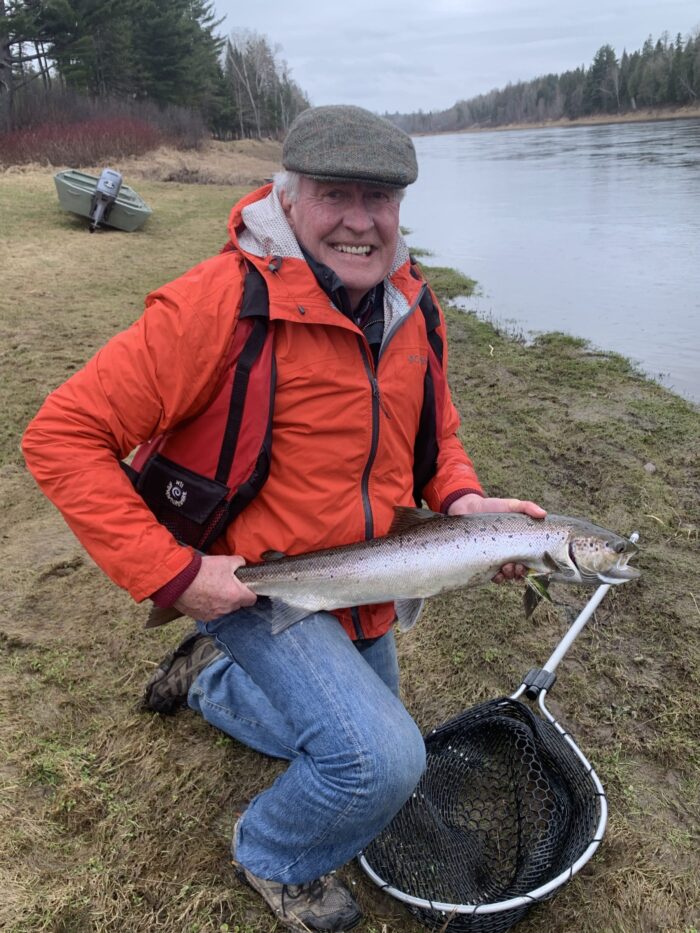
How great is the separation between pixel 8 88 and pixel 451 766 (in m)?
40.0

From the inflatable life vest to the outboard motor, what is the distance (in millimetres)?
14476

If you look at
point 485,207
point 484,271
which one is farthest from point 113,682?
point 485,207

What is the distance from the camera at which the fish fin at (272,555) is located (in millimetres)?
2688

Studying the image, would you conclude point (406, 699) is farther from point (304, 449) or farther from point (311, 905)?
point (304, 449)

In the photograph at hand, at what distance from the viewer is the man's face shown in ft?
8.88

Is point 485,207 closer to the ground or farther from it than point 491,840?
farther from it

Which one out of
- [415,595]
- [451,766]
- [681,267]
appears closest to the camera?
[415,595]

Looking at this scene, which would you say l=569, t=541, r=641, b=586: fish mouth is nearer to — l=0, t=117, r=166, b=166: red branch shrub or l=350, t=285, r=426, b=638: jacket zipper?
l=350, t=285, r=426, b=638: jacket zipper

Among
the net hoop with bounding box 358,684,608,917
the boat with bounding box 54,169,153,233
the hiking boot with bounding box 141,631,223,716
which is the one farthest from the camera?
the boat with bounding box 54,169,153,233

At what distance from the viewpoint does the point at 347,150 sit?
2.57 m

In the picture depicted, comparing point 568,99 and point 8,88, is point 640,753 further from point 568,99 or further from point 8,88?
point 568,99

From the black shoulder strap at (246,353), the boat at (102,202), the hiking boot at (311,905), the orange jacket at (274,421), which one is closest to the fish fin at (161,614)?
the orange jacket at (274,421)

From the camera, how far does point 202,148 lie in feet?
131

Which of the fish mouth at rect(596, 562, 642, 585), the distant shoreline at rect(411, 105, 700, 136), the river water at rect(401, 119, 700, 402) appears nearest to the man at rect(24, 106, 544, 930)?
the fish mouth at rect(596, 562, 642, 585)
